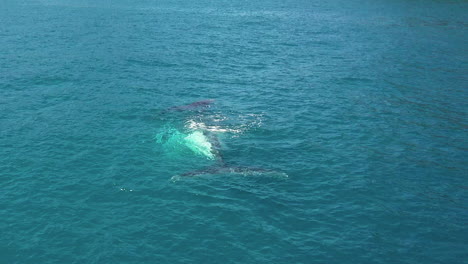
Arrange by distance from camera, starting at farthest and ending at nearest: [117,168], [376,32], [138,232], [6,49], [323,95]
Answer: [376,32]
[6,49]
[323,95]
[117,168]
[138,232]

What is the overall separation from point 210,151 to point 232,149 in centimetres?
326

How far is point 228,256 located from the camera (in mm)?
38312

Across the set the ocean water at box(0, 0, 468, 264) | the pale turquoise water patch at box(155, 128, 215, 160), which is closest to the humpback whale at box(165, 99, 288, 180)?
the pale turquoise water patch at box(155, 128, 215, 160)

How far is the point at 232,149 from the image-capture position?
5750cm

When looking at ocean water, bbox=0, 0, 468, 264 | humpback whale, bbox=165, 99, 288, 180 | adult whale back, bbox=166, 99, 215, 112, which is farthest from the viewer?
adult whale back, bbox=166, 99, 215, 112

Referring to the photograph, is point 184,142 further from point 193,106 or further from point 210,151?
point 193,106

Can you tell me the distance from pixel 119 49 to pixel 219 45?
88.1ft

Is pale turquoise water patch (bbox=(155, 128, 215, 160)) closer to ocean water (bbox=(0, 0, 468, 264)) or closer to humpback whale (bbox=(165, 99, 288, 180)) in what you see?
humpback whale (bbox=(165, 99, 288, 180))

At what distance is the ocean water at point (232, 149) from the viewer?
4044cm

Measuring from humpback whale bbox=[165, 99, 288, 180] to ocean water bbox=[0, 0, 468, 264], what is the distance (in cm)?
27

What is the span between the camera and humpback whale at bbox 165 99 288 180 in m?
51.7

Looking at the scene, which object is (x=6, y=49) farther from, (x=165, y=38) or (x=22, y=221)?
(x=22, y=221)

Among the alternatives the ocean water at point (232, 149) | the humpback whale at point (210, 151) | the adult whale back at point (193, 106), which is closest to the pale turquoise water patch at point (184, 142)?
the humpback whale at point (210, 151)

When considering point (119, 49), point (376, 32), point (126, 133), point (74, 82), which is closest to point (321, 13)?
point (376, 32)
